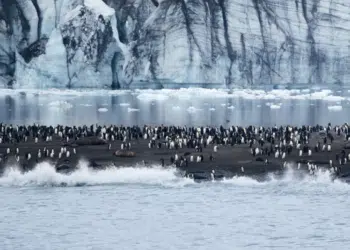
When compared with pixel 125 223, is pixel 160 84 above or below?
above

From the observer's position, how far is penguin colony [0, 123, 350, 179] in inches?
941

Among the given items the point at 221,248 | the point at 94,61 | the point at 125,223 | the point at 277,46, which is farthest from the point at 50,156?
the point at 277,46

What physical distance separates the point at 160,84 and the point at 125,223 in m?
61.7

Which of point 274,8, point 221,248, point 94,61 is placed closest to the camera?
point 221,248

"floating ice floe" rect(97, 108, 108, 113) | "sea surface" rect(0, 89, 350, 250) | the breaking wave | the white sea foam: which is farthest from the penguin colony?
"floating ice floe" rect(97, 108, 108, 113)

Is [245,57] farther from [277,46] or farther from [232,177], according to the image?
[232,177]

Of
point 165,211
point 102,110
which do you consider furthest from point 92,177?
point 102,110

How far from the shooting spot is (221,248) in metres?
15.7

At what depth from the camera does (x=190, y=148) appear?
2773cm

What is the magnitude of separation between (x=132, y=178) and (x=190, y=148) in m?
5.55

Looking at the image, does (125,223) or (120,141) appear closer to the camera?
(125,223)

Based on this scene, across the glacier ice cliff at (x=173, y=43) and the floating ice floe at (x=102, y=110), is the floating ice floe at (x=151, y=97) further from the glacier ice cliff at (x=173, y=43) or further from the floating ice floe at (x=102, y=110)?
the floating ice floe at (x=102, y=110)

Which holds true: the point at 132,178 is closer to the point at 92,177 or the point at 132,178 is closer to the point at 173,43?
the point at 92,177

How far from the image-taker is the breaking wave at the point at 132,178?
22.0 m
